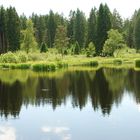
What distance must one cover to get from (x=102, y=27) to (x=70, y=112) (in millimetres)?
69708

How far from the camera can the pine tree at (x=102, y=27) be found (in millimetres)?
91000

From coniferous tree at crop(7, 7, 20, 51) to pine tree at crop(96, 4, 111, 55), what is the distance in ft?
62.7

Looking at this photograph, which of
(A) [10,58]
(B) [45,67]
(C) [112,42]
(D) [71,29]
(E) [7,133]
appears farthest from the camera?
(D) [71,29]

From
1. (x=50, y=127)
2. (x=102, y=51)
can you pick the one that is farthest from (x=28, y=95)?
(x=102, y=51)

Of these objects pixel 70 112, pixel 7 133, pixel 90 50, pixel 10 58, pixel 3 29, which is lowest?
pixel 7 133

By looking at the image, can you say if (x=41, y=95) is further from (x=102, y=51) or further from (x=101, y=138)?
(x=102, y=51)

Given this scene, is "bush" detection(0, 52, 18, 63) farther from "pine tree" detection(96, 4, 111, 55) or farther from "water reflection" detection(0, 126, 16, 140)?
"water reflection" detection(0, 126, 16, 140)

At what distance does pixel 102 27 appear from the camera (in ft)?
302

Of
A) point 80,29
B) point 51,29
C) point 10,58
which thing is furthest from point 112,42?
point 51,29

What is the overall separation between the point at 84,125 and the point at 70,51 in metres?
79.7

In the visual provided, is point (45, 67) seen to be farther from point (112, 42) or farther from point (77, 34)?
point (77, 34)

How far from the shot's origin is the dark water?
18.6 meters

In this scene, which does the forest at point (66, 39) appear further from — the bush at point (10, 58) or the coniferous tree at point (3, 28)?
the bush at point (10, 58)

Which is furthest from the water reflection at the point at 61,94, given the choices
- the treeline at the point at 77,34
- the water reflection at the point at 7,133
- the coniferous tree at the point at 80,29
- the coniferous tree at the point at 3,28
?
the coniferous tree at the point at 80,29
